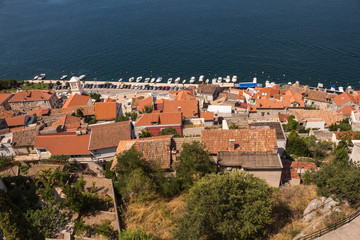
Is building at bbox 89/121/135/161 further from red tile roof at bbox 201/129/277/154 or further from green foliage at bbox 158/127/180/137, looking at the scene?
red tile roof at bbox 201/129/277/154

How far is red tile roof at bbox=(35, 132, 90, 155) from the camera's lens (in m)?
42.4

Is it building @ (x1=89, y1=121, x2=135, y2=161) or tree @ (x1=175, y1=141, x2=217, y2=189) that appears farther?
building @ (x1=89, y1=121, x2=135, y2=161)

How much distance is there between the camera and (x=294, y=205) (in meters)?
24.4

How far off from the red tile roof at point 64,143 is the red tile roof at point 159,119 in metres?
11.0

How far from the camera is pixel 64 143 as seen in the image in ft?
142

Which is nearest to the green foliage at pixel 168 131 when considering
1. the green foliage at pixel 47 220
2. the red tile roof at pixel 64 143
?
the red tile roof at pixel 64 143

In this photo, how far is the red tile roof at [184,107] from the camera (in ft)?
196

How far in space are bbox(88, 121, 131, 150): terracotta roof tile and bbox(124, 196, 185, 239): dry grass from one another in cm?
1738

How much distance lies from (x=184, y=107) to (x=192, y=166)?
34741mm

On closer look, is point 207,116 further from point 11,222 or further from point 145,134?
point 11,222

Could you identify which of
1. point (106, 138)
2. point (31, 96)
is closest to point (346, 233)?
point (106, 138)

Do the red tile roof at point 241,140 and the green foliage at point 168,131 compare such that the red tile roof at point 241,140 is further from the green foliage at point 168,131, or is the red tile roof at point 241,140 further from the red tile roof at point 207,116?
the red tile roof at point 207,116


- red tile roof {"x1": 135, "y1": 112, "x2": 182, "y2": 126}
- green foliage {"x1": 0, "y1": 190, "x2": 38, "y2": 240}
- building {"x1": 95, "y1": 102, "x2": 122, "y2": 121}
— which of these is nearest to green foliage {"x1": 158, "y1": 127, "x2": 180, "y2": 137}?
red tile roof {"x1": 135, "y1": 112, "x2": 182, "y2": 126}

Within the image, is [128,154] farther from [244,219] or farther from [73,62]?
[73,62]
